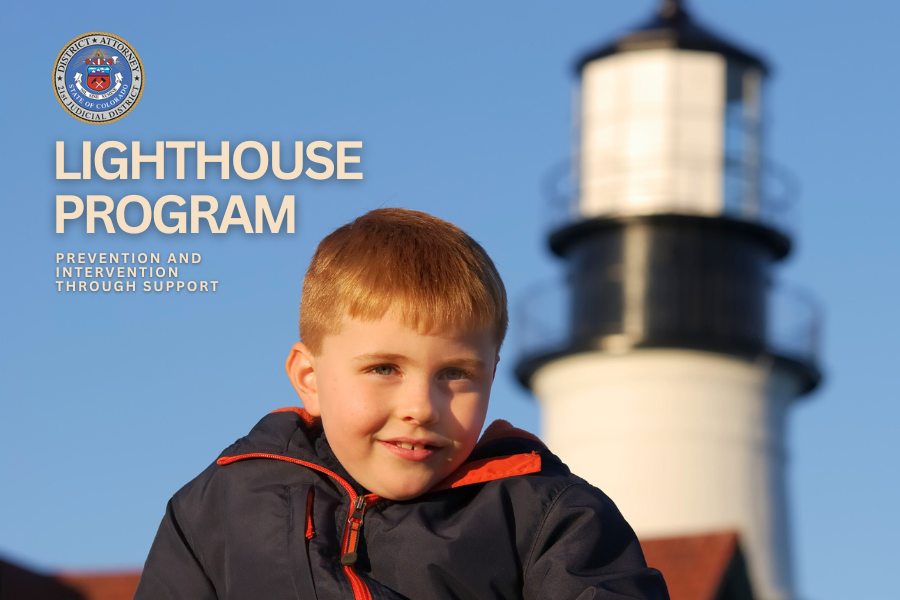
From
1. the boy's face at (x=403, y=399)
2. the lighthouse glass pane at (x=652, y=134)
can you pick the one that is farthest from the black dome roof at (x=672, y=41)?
the boy's face at (x=403, y=399)

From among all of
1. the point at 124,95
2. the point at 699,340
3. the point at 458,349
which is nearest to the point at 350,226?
the point at 458,349

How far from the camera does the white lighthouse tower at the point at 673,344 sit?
16516 millimetres

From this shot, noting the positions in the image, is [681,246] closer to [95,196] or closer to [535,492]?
[95,196]

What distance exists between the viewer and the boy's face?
2871 millimetres

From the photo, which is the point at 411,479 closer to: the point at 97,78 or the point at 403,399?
the point at 403,399

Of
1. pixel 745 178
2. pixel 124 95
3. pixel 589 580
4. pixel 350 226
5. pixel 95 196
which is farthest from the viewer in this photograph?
pixel 745 178

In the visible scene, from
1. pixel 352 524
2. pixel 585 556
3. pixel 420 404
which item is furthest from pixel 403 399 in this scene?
pixel 585 556

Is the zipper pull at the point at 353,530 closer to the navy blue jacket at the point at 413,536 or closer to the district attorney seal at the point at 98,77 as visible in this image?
the navy blue jacket at the point at 413,536

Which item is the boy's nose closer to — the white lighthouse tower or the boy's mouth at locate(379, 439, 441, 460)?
the boy's mouth at locate(379, 439, 441, 460)

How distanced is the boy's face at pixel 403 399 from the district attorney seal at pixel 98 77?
679 centimetres

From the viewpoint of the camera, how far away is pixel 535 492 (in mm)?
2984

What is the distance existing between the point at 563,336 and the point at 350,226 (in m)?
14.2

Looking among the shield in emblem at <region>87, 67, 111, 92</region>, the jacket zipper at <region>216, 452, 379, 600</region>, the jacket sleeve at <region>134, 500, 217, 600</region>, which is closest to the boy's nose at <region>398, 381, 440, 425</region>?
the jacket zipper at <region>216, 452, 379, 600</region>

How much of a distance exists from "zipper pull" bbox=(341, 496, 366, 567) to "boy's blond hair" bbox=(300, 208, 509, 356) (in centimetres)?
33
